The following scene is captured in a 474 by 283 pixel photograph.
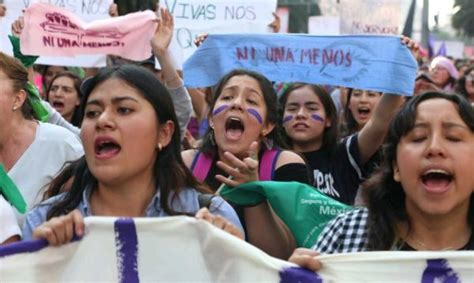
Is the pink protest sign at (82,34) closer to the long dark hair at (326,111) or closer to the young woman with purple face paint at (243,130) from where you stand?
the long dark hair at (326,111)

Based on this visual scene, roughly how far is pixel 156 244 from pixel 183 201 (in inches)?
11.3

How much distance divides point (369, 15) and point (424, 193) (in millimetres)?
4251

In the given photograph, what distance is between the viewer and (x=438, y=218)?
2.89 metres

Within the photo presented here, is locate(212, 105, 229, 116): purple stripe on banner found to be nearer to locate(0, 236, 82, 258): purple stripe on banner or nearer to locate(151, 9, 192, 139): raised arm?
locate(151, 9, 192, 139): raised arm

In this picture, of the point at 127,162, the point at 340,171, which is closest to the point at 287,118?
the point at 340,171

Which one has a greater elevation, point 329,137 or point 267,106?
point 267,106

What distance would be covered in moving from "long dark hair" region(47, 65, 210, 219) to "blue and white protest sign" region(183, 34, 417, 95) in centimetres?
184

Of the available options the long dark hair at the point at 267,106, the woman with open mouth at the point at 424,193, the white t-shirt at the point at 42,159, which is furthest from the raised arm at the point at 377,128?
the woman with open mouth at the point at 424,193

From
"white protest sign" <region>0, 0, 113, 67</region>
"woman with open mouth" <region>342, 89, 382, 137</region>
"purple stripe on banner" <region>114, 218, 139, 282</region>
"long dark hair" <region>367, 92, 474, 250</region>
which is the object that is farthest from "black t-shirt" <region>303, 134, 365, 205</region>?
"white protest sign" <region>0, 0, 113, 67</region>

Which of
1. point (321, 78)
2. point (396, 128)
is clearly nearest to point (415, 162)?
point (396, 128)

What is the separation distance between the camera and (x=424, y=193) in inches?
112

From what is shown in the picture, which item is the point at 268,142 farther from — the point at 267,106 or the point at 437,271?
the point at 437,271

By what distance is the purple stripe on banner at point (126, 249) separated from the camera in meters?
2.79

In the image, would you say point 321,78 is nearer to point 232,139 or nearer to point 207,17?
point 232,139
